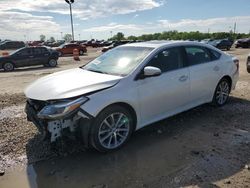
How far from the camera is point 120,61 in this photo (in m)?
5.49

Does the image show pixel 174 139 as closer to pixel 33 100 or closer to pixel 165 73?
pixel 165 73

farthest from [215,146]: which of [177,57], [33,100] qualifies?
[33,100]

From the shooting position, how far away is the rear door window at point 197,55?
6.06 m

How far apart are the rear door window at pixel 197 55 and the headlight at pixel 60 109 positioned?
107 inches

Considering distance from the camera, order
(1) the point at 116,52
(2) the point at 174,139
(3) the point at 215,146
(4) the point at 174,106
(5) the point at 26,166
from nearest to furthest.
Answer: (5) the point at 26,166, (3) the point at 215,146, (2) the point at 174,139, (4) the point at 174,106, (1) the point at 116,52

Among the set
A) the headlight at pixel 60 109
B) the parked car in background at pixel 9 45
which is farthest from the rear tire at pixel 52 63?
the parked car in background at pixel 9 45

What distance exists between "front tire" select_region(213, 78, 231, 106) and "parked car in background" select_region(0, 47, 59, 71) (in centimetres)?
1581

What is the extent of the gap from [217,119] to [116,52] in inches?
97.3

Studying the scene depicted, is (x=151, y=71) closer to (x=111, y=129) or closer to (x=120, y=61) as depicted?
(x=120, y=61)

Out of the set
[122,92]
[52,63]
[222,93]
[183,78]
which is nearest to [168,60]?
[183,78]

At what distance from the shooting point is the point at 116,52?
6.01 m

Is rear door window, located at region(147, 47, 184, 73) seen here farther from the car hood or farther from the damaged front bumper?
the damaged front bumper

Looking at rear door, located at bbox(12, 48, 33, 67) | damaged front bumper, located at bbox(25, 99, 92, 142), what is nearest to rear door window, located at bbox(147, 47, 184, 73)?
damaged front bumper, located at bbox(25, 99, 92, 142)

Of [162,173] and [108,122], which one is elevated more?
[108,122]
